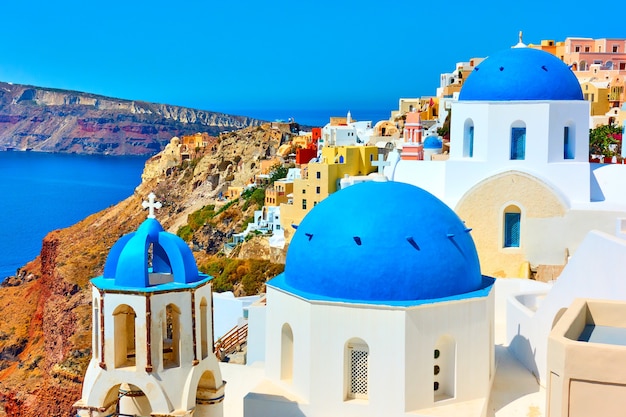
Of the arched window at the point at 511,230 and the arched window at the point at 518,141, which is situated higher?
the arched window at the point at 518,141

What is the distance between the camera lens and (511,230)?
17609mm

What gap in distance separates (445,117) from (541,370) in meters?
33.8

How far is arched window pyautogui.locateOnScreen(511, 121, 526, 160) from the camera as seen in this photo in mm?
17391

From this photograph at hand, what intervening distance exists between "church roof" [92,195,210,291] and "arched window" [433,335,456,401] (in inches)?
114

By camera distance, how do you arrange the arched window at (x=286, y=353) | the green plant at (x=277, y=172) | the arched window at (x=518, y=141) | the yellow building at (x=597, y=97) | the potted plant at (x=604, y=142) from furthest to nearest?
the green plant at (x=277, y=172)
the yellow building at (x=597, y=97)
the potted plant at (x=604, y=142)
the arched window at (x=518, y=141)
the arched window at (x=286, y=353)

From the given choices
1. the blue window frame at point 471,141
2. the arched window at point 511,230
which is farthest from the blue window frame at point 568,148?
the blue window frame at point 471,141

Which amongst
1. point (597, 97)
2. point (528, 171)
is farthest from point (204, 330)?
point (597, 97)

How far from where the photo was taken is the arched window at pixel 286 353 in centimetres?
1091

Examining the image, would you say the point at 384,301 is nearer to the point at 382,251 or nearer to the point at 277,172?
the point at 382,251

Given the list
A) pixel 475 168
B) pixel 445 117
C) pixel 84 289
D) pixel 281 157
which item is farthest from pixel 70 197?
pixel 475 168

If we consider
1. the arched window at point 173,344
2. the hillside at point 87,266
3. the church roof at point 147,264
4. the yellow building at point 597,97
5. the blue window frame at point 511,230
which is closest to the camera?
the church roof at point 147,264

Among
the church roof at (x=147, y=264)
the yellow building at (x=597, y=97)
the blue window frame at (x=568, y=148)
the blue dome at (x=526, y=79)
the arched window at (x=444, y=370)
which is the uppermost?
the yellow building at (x=597, y=97)

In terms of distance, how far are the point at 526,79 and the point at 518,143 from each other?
4.16ft

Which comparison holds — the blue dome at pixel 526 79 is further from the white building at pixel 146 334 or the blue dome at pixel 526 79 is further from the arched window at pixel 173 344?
the arched window at pixel 173 344
